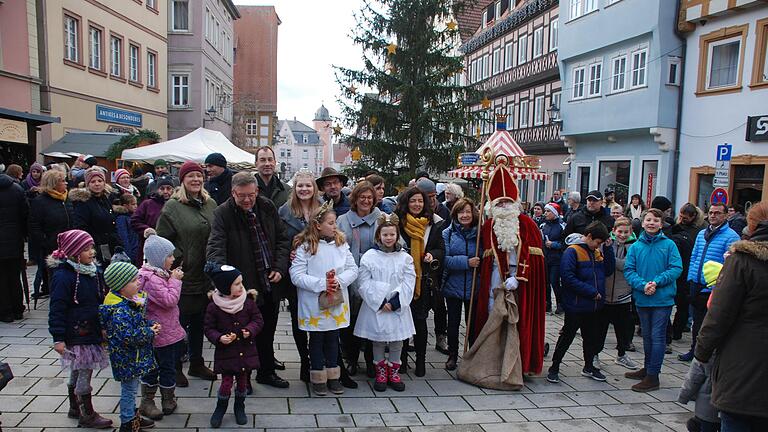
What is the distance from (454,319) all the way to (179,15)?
93.9ft

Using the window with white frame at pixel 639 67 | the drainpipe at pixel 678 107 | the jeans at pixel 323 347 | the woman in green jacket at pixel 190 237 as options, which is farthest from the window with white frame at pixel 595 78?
the woman in green jacket at pixel 190 237

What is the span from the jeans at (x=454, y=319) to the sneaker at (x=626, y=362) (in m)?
1.99

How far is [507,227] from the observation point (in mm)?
5617

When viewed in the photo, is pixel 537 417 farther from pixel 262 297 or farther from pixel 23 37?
pixel 23 37

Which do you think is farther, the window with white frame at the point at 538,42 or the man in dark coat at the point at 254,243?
the window with white frame at the point at 538,42

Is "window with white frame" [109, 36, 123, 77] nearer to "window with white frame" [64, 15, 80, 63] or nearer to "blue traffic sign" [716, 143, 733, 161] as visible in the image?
"window with white frame" [64, 15, 80, 63]

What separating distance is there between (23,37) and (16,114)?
3.64 metres

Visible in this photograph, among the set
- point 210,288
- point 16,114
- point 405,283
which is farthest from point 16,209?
point 16,114

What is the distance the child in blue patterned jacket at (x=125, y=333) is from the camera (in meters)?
3.88

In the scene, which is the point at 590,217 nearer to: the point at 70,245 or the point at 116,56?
the point at 70,245

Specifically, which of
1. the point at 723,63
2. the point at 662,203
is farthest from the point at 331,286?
the point at 723,63

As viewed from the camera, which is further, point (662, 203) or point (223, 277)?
point (662, 203)

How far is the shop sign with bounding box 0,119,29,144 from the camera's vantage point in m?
12.6

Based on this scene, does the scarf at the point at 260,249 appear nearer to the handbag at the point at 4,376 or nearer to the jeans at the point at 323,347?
the jeans at the point at 323,347
